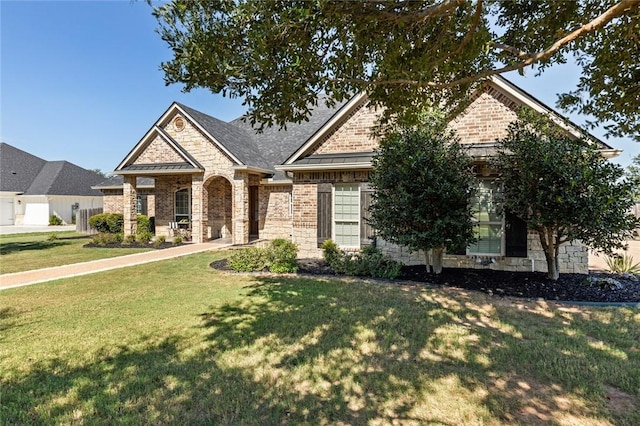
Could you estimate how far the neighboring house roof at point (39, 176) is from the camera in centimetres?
3328

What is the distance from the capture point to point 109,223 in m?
20.1

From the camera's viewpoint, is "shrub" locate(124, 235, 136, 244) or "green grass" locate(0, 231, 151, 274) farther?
"shrub" locate(124, 235, 136, 244)

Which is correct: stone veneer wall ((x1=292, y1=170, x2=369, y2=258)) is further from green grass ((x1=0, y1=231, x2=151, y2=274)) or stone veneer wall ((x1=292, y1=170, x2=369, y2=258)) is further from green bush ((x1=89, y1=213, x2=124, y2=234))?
green bush ((x1=89, y1=213, x2=124, y2=234))

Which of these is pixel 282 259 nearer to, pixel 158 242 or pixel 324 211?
pixel 324 211

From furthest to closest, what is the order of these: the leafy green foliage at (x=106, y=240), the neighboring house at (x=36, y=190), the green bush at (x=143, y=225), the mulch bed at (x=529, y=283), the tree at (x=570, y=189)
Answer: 1. the neighboring house at (x=36, y=190)
2. the green bush at (x=143, y=225)
3. the leafy green foliage at (x=106, y=240)
4. the mulch bed at (x=529, y=283)
5. the tree at (x=570, y=189)

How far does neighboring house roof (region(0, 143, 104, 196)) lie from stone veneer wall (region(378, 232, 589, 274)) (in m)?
38.2

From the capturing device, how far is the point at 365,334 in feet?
16.2

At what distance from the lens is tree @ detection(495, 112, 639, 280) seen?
689cm

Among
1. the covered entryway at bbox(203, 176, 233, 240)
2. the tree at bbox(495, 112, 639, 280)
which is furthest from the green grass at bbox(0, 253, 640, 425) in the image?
the covered entryway at bbox(203, 176, 233, 240)

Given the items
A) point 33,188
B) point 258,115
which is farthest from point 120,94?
point 33,188

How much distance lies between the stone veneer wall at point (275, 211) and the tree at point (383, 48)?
1119 cm

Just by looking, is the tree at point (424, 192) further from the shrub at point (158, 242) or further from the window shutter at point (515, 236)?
the shrub at point (158, 242)

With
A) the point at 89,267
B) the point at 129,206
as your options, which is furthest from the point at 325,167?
the point at 129,206

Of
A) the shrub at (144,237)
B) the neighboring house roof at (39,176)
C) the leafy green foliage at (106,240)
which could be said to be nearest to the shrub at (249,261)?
the shrub at (144,237)
